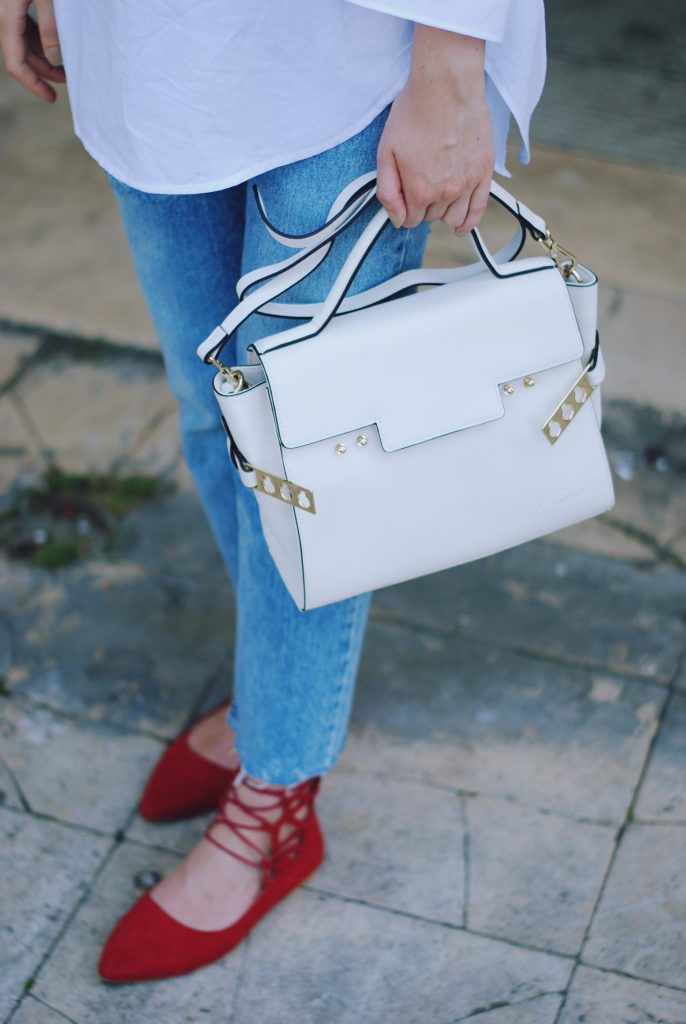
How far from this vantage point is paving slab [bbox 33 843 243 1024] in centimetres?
130

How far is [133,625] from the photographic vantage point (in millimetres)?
1832

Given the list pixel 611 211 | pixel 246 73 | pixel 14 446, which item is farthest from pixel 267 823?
pixel 611 211

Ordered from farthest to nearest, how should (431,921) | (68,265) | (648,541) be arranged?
(68,265), (648,541), (431,921)

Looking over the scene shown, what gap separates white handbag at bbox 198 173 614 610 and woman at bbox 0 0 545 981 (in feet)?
0.18

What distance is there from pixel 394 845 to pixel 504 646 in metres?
0.44

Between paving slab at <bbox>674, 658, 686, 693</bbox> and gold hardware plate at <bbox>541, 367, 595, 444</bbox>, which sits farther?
paving slab at <bbox>674, 658, 686, 693</bbox>

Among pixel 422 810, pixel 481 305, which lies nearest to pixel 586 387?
pixel 481 305

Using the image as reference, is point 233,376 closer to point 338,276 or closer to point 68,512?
point 338,276

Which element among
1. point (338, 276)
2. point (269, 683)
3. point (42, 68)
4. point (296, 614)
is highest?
point (42, 68)

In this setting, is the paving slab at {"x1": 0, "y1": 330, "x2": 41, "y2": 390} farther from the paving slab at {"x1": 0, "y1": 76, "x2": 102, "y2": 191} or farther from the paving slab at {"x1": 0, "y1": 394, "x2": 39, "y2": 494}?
the paving slab at {"x1": 0, "y1": 76, "x2": 102, "y2": 191}

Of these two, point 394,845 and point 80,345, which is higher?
point 80,345

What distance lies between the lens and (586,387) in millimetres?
1090

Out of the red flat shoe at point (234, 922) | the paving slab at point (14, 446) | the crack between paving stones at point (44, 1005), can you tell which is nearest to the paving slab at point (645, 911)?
the red flat shoe at point (234, 922)

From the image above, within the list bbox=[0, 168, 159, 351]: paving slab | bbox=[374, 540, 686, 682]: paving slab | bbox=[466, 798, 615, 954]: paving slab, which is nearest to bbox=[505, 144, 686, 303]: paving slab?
bbox=[374, 540, 686, 682]: paving slab
